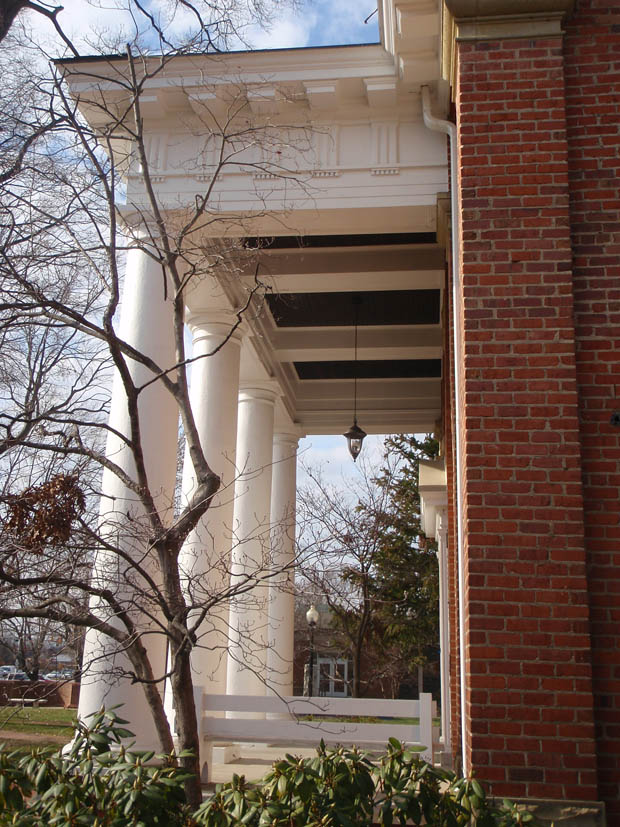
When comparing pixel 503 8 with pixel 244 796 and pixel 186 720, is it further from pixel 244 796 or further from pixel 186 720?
pixel 244 796

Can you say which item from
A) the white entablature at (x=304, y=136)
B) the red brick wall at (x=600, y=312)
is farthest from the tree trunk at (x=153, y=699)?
the white entablature at (x=304, y=136)

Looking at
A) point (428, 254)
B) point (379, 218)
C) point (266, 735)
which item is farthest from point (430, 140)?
point (266, 735)

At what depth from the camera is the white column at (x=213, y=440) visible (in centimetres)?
1176

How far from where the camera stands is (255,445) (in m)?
16.9

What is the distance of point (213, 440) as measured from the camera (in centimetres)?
1237

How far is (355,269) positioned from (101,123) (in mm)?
4660

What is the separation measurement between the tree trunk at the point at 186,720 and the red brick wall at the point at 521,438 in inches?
79.2

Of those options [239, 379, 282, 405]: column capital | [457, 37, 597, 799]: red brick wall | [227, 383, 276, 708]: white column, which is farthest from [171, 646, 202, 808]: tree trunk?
[239, 379, 282, 405]: column capital

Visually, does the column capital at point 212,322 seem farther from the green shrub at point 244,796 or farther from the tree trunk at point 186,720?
the green shrub at point 244,796

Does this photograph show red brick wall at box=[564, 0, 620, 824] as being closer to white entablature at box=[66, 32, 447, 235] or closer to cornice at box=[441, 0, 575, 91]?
cornice at box=[441, 0, 575, 91]

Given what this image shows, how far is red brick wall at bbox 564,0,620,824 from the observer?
5.98 metres

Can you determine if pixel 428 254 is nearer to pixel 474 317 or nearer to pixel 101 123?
pixel 101 123

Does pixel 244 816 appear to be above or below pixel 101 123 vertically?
below

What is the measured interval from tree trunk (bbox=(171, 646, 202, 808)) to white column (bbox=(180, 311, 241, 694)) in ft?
18.5
